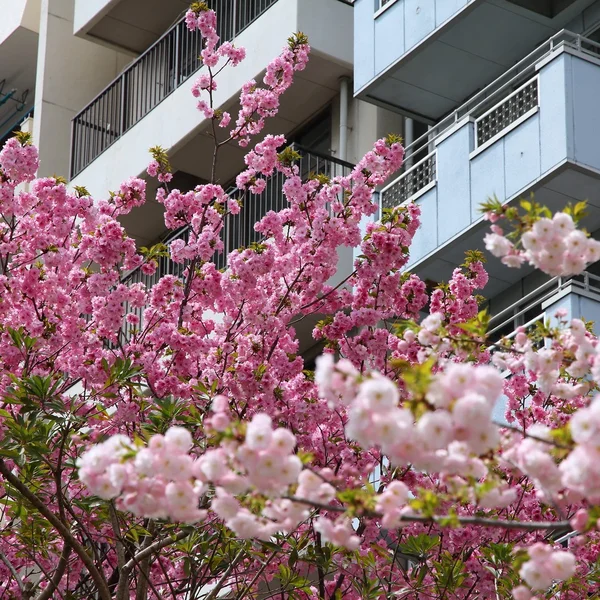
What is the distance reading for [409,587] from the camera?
9.15m

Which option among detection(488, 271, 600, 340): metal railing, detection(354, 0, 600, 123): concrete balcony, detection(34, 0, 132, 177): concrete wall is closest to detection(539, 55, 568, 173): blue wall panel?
detection(488, 271, 600, 340): metal railing

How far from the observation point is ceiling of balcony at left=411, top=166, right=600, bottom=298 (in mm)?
11969

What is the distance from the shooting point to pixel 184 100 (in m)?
17.1

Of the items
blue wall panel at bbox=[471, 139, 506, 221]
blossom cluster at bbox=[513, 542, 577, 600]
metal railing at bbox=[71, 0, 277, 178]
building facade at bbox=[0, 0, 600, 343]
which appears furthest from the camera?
metal railing at bbox=[71, 0, 277, 178]

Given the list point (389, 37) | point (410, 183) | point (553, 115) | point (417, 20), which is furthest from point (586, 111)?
point (389, 37)

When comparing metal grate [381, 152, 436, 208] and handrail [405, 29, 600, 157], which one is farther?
metal grate [381, 152, 436, 208]

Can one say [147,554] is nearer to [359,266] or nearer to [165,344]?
[165,344]

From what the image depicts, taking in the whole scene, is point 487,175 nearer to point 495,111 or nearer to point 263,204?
point 495,111

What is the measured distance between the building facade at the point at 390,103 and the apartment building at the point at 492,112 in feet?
0.06

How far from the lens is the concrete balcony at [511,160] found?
469 inches

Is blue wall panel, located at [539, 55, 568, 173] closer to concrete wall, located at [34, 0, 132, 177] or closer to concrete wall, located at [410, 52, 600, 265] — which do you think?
concrete wall, located at [410, 52, 600, 265]

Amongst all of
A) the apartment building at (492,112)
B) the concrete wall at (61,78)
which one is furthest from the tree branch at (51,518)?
the concrete wall at (61,78)

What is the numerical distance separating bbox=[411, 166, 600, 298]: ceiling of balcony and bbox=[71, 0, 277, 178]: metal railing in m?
4.88

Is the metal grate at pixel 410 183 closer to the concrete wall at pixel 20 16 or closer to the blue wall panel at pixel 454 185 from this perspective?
the blue wall panel at pixel 454 185
